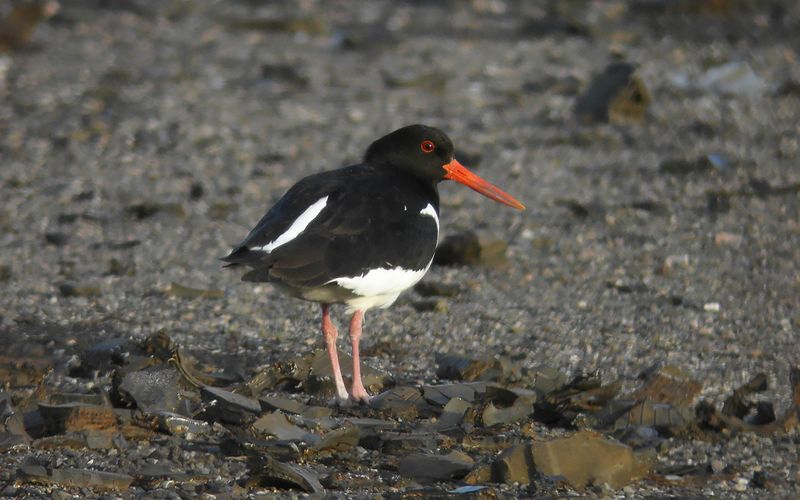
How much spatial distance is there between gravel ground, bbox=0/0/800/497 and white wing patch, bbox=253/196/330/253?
0.88 m

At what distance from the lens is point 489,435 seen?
217 inches

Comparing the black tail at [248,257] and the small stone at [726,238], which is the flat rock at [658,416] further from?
the small stone at [726,238]

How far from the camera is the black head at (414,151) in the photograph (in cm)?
683

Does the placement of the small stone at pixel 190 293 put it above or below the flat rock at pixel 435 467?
below

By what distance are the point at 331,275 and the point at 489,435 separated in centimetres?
99

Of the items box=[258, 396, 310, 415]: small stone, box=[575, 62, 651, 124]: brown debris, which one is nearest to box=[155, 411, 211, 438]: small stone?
box=[258, 396, 310, 415]: small stone

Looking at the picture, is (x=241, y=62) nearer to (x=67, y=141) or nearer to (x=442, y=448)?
(x=67, y=141)

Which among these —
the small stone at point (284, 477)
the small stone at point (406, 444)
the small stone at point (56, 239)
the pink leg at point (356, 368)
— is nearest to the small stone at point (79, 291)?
the small stone at point (56, 239)

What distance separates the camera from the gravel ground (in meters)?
6.97

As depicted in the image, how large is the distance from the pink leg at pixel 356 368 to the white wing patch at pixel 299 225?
0.59m

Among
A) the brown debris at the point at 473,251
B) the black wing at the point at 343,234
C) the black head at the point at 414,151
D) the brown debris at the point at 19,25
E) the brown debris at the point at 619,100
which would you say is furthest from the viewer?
the brown debris at the point at 19,25

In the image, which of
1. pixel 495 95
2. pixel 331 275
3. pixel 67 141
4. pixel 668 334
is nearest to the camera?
pixel 331 275

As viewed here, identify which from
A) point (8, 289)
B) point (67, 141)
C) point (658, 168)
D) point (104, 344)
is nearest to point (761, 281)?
point (658, 168)

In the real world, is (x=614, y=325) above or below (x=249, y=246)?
below
